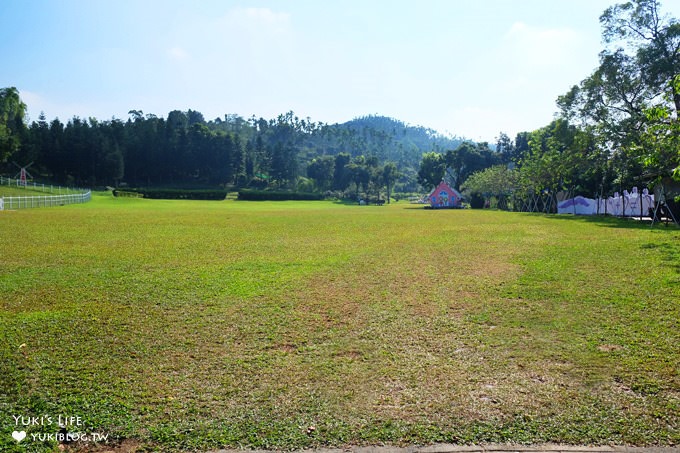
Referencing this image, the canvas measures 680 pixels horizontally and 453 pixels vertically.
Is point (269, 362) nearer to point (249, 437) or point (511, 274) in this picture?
point (249, 437)

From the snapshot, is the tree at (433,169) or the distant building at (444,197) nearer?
the distant building at (444,197)

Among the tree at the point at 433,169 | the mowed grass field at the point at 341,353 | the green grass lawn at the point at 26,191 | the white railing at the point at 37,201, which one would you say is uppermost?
the tree at the point at 433,169

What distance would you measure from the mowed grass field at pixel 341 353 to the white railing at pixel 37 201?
31.7 m

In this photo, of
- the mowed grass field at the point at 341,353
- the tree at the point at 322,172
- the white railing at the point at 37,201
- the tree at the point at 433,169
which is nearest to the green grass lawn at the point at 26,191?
the white railing at the point at 37,201

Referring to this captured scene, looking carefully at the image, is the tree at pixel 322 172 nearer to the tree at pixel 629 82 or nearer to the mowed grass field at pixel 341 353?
the tree at pixel 629 82

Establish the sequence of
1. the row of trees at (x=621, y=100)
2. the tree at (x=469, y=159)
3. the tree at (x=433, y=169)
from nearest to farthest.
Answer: the row of trees at (x=621, y=100)
the tree at (x=469, y=159)
the tree at (x=433, y=169)

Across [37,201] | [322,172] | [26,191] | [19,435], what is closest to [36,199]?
[37,201]

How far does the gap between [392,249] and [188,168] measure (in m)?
86.9

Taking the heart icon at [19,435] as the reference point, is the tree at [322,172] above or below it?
above

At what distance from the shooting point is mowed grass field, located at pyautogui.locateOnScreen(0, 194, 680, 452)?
3877mm

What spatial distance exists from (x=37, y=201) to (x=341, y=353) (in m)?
45.1

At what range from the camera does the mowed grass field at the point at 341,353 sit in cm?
388

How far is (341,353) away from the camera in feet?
18.0

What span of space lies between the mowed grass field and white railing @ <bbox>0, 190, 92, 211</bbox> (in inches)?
1249
